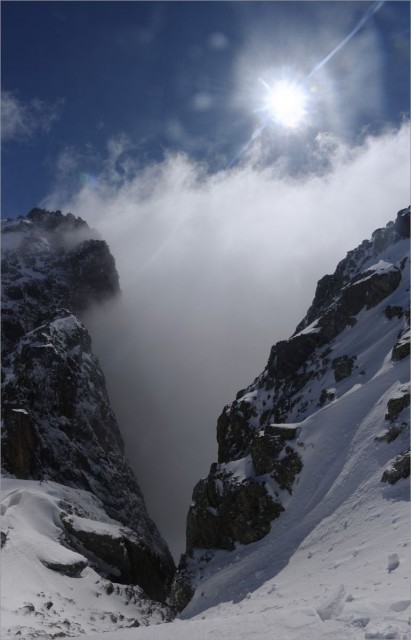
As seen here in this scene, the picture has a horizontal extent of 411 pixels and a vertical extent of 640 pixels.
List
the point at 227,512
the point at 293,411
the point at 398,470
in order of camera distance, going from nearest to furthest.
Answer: the point at 398,470 < the point at 227,512 < the point at 293,411

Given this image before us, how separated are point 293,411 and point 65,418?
55.2 meters

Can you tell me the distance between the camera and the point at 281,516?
37.6 m

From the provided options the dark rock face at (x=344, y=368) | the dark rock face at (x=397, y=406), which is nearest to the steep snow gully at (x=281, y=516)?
the dark rock face at (x=397, y=406)

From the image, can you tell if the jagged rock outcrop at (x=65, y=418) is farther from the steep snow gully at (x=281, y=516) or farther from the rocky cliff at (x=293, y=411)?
the rocky cliff at (x=293, y=411)

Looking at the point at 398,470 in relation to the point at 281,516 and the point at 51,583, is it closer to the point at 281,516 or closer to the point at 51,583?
the point at 281,516

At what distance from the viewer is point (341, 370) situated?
157ft

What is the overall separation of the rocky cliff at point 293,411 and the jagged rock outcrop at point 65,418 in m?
13.0

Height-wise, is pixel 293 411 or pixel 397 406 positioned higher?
pixel 293 411

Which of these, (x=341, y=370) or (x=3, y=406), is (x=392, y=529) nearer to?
(x=341, y=370)

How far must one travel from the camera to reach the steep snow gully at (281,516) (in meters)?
18.6

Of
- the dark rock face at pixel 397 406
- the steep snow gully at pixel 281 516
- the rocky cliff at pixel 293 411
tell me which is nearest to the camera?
the steep snow gully at pixel 281 516

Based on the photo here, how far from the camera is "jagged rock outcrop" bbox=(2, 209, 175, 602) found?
203ft

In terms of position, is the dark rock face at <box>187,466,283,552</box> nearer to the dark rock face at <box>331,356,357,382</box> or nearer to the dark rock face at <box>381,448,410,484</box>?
the dark rock face at <box>381,448,410,484</box>

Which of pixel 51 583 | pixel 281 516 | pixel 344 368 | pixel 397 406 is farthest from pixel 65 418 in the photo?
pixel 397 406
